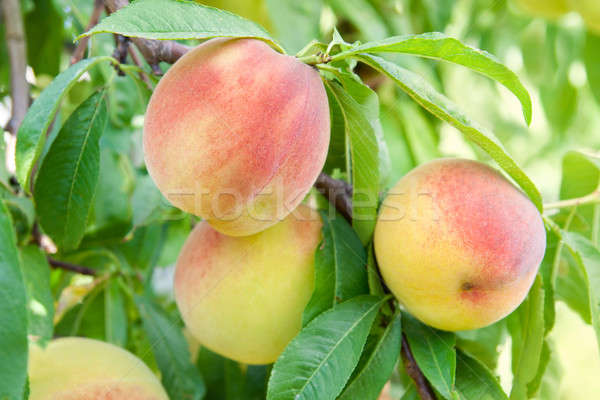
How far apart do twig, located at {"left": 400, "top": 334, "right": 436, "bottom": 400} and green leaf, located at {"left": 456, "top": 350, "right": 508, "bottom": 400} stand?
4 cm

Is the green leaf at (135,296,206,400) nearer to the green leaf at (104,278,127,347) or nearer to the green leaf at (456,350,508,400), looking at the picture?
the green leaf at (104,278,127,347)

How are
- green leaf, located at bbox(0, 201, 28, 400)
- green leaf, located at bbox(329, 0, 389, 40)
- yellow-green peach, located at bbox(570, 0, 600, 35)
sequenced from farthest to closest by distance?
1. yellow-green peach, located at bbox(570, 0, 600, 35)
2. green leaf, located at bbox(329, 0, 389, 40)
3. green leaf, located at bbox(0, 201, 28, 400)

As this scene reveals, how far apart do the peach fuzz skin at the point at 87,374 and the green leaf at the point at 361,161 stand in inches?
15.7

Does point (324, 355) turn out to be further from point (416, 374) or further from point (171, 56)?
point (171, 56)

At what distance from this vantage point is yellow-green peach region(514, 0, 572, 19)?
182 centimetres

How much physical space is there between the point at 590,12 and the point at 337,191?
3.82 ft

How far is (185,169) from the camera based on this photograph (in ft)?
2.30

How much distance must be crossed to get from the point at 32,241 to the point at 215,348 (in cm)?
38

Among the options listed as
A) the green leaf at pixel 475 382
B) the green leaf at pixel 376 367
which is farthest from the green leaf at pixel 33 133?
the green leaf at pixel 475 382

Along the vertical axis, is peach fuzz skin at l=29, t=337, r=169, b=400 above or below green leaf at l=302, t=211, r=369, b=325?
below

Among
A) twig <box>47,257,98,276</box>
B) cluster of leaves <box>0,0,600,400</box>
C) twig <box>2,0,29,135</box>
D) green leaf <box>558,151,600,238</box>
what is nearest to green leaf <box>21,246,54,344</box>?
cluster of leaves <box>0,0,600,400</box>

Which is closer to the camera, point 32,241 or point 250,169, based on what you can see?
point 250,169

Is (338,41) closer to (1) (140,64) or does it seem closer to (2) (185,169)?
(2) (185,169)

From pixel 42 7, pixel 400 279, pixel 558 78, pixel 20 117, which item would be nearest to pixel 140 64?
pixel 20 117
